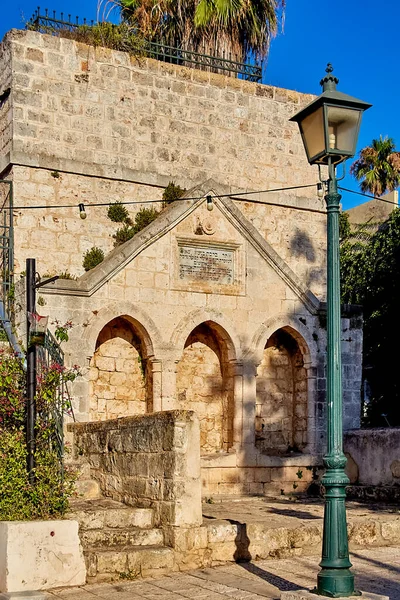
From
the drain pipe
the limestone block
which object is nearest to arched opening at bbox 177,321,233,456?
the drain pipe

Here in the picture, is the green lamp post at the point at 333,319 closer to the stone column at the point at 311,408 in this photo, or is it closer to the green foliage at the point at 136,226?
the green foliage at the point at 136,226

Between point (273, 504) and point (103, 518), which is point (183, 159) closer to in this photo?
point (273, 504)

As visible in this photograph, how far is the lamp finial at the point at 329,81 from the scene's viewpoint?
7.38 m

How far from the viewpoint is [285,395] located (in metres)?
15.0

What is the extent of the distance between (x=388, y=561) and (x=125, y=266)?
5.92 m

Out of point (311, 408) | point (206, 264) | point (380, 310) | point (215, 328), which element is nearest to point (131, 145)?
point (206, 264)

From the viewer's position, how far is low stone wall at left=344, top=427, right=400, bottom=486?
1296 centimetres

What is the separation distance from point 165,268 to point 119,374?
1.82 metres

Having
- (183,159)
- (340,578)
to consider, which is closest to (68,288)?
(183,159)

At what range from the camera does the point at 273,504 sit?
1244 centimetres

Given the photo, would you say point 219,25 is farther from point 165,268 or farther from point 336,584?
point 336,584

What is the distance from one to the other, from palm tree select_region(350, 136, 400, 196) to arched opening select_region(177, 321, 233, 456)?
20.9 metres

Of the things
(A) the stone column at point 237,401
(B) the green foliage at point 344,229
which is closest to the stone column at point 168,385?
(A) the stone column at point 237,401

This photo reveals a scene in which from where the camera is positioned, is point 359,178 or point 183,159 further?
point 359,178
